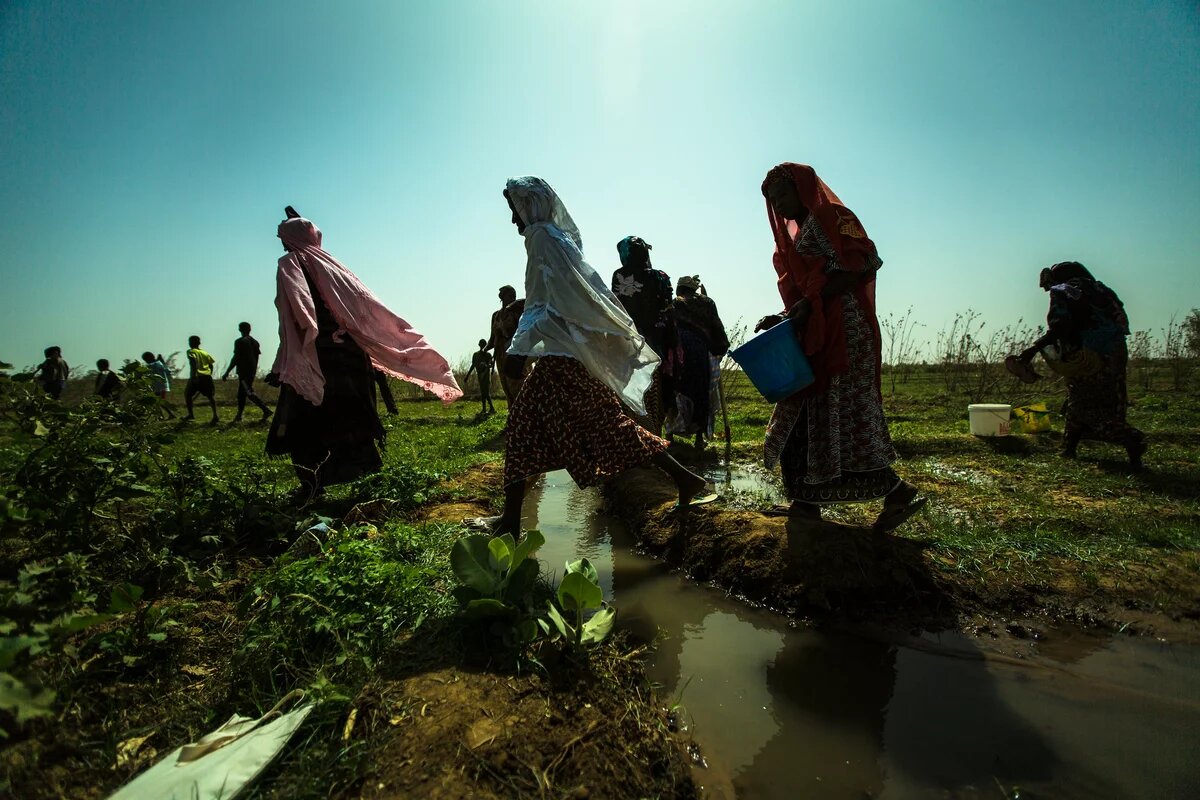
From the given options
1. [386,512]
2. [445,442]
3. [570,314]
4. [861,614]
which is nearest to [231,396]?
[445,442]

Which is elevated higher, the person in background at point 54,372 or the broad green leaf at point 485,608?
the person in background at point 54,372

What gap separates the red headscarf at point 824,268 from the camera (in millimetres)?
3010

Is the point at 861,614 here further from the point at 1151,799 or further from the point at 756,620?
the point at 1151,799

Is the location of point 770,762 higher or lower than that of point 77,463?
lower

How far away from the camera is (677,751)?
67.0 inches

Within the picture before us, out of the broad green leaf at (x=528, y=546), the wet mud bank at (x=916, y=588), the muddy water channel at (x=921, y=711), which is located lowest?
the muddy water channel at (x=921, y=711)

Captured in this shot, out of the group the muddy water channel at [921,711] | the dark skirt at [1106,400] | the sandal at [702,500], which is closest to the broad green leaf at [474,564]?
the muddy water channel at [921,711]

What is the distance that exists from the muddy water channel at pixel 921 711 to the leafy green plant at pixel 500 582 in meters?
0.61

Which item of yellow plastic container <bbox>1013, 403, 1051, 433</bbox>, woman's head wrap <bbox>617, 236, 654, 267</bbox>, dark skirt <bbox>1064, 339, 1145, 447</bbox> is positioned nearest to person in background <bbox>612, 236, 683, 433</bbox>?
woman's head wrap <bbox>617, 236, 654, 267</bbox>

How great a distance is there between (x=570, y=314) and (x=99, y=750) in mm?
2374

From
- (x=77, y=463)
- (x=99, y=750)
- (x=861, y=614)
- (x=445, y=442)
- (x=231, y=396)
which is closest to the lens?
(x=99, y=750)

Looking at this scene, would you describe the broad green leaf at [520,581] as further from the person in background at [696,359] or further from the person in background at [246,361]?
the person in background at [246,361]

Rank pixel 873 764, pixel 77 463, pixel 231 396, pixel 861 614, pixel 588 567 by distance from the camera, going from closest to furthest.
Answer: pixel 873 764, pixel 588 567, pixel 77 463, pixel 861 614, pixel 231 396

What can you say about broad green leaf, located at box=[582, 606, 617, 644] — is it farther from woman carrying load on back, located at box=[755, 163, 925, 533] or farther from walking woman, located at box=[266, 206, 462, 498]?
walking woman, located at box=[266, 206, 462, 498]
